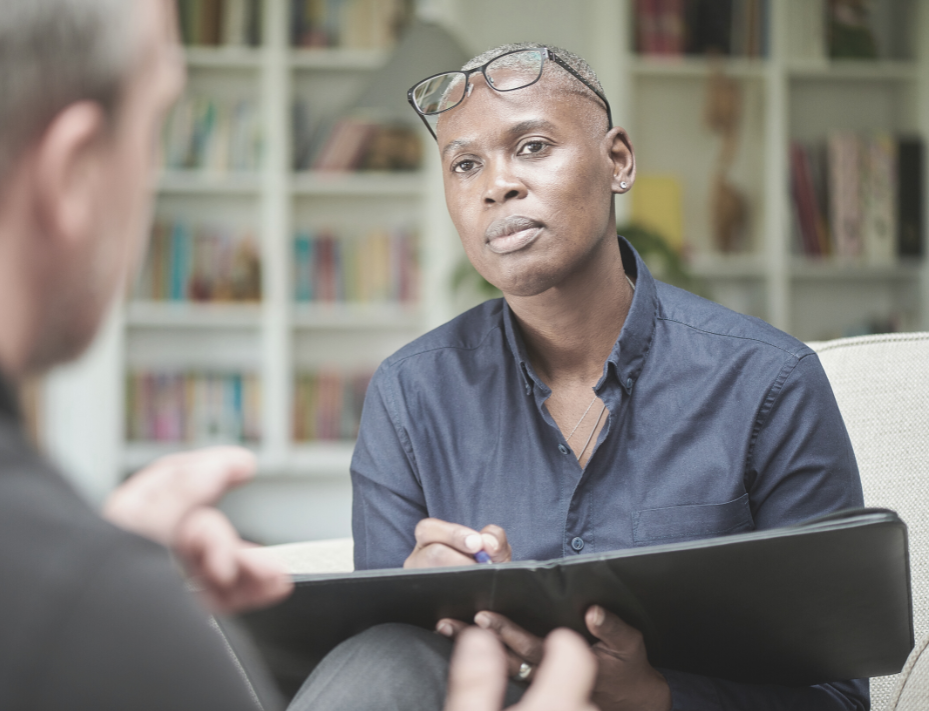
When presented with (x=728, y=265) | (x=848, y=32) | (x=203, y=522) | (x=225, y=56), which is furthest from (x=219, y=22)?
(x=203, y=522)

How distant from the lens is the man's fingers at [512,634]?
29.1 inches

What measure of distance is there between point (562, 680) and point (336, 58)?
3.03 m

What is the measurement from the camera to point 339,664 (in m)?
0.74

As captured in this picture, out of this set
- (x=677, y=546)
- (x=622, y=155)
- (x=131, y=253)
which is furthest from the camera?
(x=622, y=155)

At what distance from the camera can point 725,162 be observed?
315cm

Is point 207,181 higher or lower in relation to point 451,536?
higher

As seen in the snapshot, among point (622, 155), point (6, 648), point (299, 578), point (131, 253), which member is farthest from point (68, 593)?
point (622, 155)

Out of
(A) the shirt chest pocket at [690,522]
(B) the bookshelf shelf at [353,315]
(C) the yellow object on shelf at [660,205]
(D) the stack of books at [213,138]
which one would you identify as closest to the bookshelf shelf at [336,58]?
(D) the stack of books at [213,138]

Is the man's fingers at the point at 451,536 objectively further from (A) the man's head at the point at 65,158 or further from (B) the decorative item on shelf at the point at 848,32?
(B) the decorative item on shelf at the point at 848,32

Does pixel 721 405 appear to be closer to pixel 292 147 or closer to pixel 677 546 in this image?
pixel 677 546

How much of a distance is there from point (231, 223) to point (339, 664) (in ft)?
9.17

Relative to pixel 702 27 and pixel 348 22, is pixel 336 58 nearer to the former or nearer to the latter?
pixel 348 22

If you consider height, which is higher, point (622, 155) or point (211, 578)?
point (622, 155)

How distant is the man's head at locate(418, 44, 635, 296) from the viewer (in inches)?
41.4
